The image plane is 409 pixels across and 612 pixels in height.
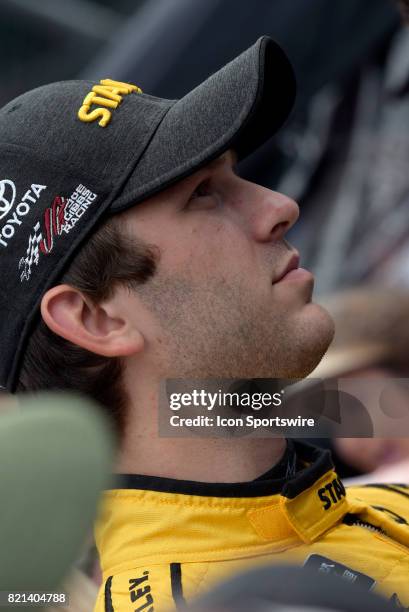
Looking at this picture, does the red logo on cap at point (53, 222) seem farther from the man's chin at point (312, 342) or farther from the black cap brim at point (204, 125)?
the man's chin at point (312, 342)

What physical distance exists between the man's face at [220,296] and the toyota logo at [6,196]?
17cm

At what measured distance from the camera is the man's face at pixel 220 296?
1192mm

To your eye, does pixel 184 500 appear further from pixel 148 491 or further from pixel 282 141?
pixel 282 141

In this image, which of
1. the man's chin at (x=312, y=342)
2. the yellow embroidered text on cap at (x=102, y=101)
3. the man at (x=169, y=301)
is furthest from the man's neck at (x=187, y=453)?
the yellow embroidered text on cap at (x=102, y=101)

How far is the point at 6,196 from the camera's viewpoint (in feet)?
4.11

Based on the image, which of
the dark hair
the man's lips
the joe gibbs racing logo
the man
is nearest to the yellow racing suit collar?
the man

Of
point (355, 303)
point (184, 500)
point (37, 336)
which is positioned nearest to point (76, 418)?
point (184, 500)

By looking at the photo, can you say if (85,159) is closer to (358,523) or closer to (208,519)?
(208,519)

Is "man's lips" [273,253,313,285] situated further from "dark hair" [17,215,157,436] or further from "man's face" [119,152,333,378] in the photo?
"dark hair" [17,215,157,436]

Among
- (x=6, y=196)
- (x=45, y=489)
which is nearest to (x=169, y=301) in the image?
(x=6, y=196)

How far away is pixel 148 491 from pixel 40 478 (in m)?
0.80

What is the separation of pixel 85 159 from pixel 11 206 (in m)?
0.13

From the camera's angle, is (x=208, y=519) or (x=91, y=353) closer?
(x=208, y=519)

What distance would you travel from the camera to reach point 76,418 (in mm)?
427
